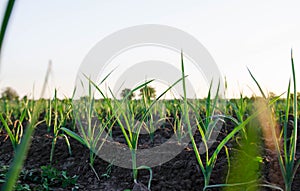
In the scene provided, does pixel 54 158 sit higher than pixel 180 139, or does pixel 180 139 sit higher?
pixel 180 139

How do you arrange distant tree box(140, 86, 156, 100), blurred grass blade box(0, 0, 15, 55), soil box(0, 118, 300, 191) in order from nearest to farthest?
blurred grass blade box(0, 0, 15, 55) < soil box(0, 118, 300, 191) < distant tree box(140, 86, 156, 100)

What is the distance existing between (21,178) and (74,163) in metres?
0.44

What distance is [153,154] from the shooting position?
8.34ft

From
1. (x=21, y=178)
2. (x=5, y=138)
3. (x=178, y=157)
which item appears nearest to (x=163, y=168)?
(x=178, y=157)

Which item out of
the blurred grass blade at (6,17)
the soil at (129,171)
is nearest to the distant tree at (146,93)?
the soil at (129,171)

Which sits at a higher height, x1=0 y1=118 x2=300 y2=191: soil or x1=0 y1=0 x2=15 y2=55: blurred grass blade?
x1=0 y1=0 x2=15 y2=55: blurred grass blade

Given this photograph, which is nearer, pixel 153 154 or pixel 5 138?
pixel 153 154

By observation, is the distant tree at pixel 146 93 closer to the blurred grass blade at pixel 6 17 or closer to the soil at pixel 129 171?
the soil at pixel 129 171

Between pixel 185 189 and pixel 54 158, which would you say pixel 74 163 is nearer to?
pixel 54 158

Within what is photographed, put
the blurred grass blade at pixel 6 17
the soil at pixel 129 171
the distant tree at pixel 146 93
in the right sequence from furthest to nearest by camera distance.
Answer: the distant tree at pixel 146 93
the soil at pixel 129 171
the blurred grass blade at pixel 6 17

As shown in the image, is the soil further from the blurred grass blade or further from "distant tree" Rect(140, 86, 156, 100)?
the blurred grass blade

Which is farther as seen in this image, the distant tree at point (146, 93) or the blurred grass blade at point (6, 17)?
the distant tree at point (146, 93)

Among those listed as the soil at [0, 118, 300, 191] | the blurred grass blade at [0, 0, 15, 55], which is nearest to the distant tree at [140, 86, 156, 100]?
the soil at [0, 118, 300, 191]

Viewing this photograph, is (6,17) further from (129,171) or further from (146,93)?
(146,93)
